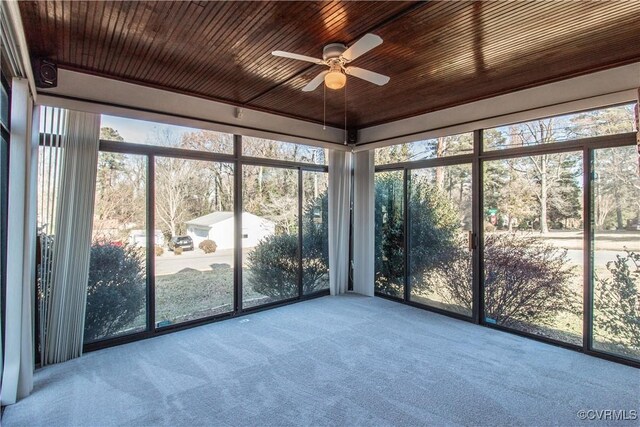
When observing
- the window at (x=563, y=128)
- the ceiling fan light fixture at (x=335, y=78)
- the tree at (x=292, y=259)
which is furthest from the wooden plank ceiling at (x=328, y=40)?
the tree at (x=292, y=259)

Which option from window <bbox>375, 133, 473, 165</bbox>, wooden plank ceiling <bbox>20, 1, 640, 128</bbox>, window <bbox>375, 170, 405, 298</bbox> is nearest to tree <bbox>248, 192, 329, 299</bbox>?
window <bbox>375, 170, 405, 298</bbox>

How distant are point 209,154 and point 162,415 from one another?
296 cm

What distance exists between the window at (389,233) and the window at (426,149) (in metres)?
0.24

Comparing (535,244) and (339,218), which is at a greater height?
(339,218)

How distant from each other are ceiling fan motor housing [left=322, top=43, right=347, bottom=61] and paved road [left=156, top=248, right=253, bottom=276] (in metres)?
2.86

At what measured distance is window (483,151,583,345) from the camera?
11.8 feet

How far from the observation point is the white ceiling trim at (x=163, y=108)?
3.26 meters

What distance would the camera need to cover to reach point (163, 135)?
397 cm

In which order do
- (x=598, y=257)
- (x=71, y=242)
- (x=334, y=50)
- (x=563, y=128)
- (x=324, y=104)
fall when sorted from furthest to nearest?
(x=324, y=104) → (x=563, y=128) → (x=598, y=257) → (x=71, y=242) → (x=334, y=50)

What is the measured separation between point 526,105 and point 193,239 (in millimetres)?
4246

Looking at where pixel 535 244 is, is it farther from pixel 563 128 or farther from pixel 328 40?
pixel 328 40

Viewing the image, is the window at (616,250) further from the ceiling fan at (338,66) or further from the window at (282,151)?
the window at (282,151)

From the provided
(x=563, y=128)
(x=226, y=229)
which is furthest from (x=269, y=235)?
(x=563, y=128)

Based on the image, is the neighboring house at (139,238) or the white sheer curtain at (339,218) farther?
the white sheer curtain at (339,218)
